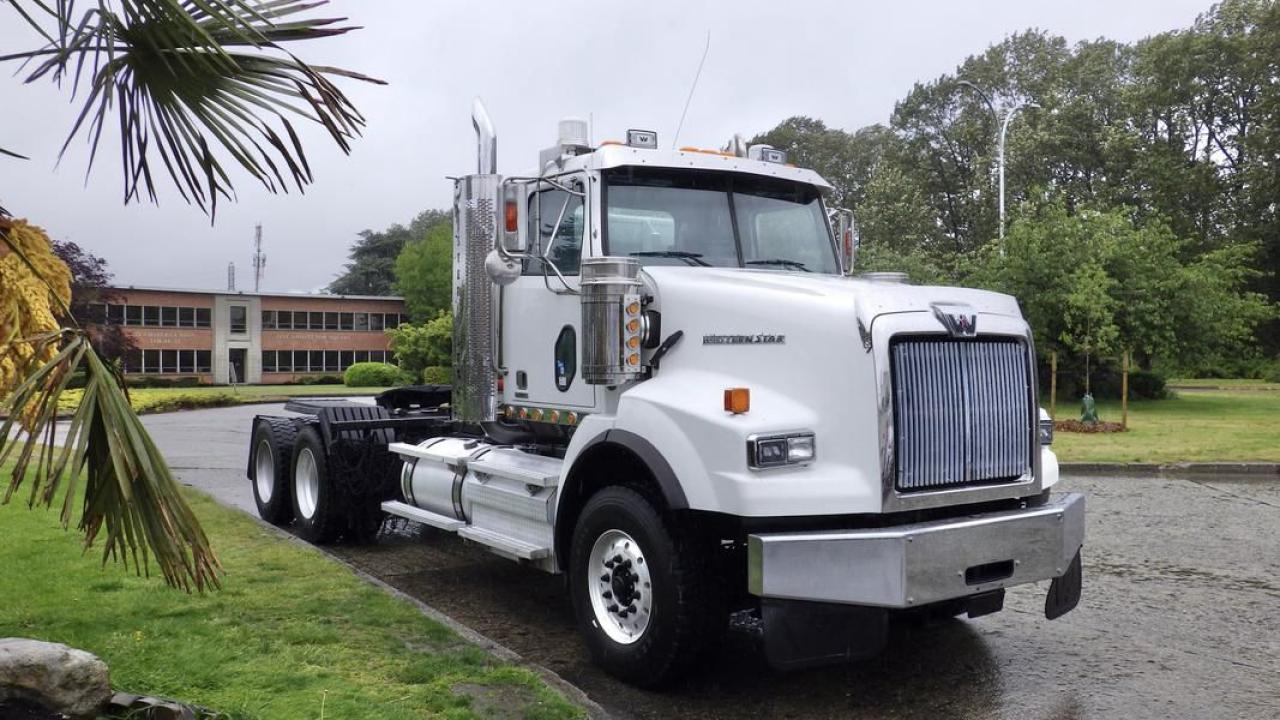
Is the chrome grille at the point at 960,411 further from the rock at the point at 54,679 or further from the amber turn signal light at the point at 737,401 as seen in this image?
the rock at the point at 54,679

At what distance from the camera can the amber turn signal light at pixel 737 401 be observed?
4965mm

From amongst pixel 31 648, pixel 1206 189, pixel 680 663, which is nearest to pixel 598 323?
pixel 680 663

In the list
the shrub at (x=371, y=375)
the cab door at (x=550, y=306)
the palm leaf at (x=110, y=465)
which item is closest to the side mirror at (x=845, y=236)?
the cab door at (x=550, y=306)

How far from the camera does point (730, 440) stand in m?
4.85

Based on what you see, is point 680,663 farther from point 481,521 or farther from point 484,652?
point 481,521

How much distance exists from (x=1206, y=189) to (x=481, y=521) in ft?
159

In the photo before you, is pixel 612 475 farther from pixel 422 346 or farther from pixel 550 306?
pixel 422 346

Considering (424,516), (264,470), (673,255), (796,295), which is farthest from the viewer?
(264,470)

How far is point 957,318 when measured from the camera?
5.13 metres

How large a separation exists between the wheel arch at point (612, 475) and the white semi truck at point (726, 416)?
0.5 inches

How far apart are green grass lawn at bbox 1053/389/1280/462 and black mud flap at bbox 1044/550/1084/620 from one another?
991 centimetres

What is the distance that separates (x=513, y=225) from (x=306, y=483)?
14.4 ft

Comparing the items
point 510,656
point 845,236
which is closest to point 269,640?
point 510,656

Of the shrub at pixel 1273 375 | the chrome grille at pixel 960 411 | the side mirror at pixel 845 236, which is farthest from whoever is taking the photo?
the shrub at pixel 1273 375
